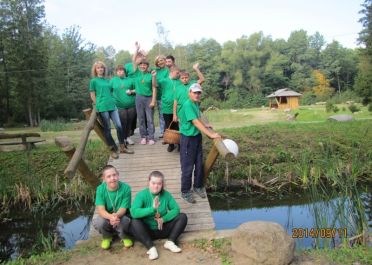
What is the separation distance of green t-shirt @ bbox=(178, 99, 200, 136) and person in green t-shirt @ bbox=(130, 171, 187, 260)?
1.09 meters

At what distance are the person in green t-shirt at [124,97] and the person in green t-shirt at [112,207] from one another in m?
2.99

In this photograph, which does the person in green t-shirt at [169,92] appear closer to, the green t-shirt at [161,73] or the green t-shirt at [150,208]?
the green t-shirt at [161,73]

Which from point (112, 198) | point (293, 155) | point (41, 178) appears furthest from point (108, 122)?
point (293, 155)

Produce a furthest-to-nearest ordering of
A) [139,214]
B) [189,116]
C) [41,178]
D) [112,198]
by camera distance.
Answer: [41,178], [189,116], [112,198], [139,214]

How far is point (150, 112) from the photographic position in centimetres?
736

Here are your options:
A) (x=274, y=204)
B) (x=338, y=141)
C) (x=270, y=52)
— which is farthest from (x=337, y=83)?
(x=274, y=204)

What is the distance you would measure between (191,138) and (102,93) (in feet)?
7.02

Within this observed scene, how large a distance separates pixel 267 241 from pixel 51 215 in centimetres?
592

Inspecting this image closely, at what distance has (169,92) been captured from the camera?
23.3 feet

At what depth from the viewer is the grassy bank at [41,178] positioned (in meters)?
8.91

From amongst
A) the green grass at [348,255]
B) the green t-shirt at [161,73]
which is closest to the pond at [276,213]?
the green grass at [348,255]

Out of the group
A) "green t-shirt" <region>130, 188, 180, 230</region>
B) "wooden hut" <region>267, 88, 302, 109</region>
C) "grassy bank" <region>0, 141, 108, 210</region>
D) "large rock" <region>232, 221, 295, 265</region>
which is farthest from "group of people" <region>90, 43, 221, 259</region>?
"wooden hut" <region>267, 88, 302, 109</region>

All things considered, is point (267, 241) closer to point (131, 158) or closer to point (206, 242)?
point (206, 242)

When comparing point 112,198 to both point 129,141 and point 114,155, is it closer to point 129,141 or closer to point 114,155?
point 114,155
